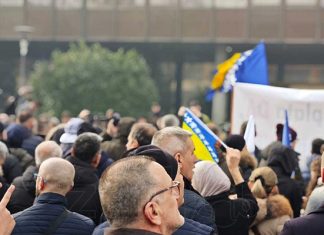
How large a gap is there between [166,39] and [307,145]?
3823 cm

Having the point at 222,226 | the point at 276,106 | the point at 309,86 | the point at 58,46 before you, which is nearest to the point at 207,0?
the point at 58,46

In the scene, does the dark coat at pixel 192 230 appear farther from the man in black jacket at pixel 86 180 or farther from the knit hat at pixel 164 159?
the man in black jacket at pixel 86 180

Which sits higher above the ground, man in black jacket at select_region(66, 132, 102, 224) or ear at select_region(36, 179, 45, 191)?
ear at select_region(36, 179, 45, 191)

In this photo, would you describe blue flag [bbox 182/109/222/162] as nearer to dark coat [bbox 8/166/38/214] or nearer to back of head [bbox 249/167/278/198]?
back of head [bbox 249/167/278/198]

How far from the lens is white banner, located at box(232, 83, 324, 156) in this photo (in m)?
12.1

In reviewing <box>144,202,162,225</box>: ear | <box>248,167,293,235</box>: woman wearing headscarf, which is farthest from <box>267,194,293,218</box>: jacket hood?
<box>144,202,162,225</box>: ear

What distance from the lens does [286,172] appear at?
9.32 meters

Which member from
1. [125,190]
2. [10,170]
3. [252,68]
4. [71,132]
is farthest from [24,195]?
[252,68]

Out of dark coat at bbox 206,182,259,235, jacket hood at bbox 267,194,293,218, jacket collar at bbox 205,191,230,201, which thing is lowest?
jacket hood at bbox 267,194,293,218

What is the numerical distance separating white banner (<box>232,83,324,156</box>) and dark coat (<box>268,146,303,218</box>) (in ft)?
8.38

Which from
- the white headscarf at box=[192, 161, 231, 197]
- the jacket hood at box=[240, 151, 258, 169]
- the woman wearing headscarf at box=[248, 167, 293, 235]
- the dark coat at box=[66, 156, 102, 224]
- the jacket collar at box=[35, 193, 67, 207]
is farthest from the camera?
the jacket hood at box=[240, 151, 258, 169]

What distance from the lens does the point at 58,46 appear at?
2106 inches

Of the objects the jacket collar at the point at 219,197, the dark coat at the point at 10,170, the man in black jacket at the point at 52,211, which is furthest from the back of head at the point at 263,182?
the dark coat at the point at 10,170

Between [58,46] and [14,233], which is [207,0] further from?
[14,233]
